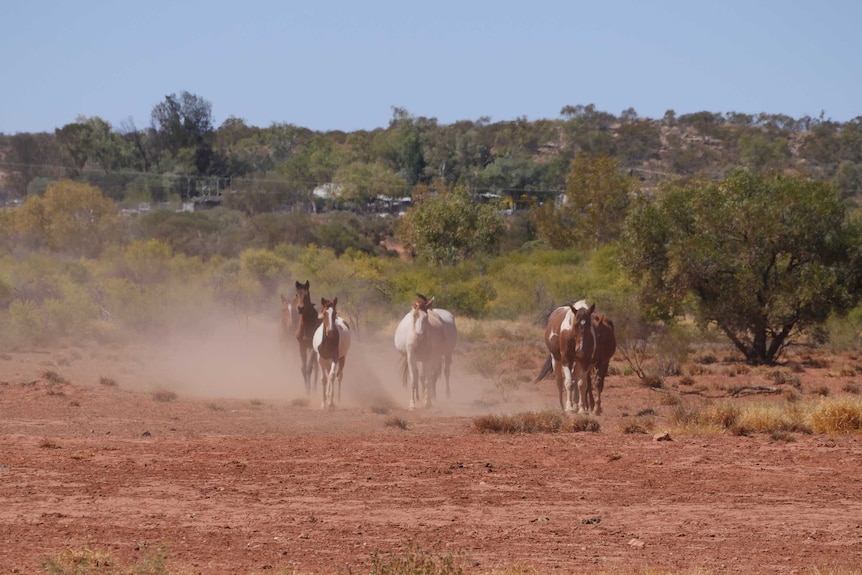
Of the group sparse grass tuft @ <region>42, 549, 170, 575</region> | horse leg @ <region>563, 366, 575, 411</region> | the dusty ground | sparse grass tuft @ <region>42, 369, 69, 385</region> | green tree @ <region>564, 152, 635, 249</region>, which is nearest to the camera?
sparse grass tuft @ <region>42, 549, 170, 575</region>

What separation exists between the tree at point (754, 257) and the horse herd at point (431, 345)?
25.3ft

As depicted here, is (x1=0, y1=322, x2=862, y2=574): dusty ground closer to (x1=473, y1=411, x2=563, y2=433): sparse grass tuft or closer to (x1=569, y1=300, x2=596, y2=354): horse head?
(x1=473, y1=411, x2=563, y2=433): sparse grass tuft

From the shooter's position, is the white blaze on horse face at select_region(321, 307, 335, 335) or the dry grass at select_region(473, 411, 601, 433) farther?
the white blaze on horse face at select_region(321, 307, 335, 335)

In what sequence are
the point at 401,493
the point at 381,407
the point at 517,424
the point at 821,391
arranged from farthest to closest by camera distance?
the point at 821,391 → the point at 381,407 → the point at 517,424 → the point at 401,493

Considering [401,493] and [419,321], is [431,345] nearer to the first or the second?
[419,321]

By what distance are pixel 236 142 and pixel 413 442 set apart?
128 metres

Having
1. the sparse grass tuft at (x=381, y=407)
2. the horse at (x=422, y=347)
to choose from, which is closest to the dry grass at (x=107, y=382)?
the sparse grass tuft at (x=381, y=407)

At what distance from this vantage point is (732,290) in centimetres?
2920

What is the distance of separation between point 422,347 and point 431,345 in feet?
0.79

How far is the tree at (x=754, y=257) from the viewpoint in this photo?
28.9 metres

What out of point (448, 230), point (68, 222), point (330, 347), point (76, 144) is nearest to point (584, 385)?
point (330, 347)

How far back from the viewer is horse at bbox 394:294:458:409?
849 inches

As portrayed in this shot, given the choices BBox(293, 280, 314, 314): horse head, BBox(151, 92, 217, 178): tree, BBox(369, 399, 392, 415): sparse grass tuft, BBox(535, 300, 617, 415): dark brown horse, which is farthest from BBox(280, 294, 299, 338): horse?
BBox(151, 92, 217, 178): tree

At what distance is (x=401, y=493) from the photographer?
11875 millimetres
